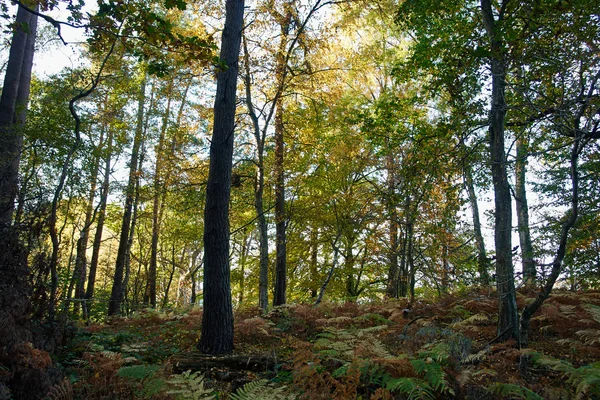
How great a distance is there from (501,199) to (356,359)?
10.6 ft

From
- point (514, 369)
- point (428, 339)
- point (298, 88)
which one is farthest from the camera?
point (298, 88)

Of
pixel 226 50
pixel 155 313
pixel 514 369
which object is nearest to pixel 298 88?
pixel 226 50

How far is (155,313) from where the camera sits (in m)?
9.07

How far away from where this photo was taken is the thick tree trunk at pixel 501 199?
5262 mm

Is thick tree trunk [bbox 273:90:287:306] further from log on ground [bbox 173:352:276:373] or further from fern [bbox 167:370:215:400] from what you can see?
fern [bbox 167:370:215:400]

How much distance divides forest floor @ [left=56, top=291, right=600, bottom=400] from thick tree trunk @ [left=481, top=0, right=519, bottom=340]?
1.31 feet

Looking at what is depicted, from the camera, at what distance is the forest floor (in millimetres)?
3537

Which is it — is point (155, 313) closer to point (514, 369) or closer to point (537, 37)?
point (514, 369)

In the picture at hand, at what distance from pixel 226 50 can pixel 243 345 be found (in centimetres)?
496

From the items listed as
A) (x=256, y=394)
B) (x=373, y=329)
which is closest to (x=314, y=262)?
(x=373, y=329)

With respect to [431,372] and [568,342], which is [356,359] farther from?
[568,342]

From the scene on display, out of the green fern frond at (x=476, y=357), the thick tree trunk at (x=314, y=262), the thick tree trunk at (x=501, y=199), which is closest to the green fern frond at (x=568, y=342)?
the thick tree trunk at (x=501, y=199)

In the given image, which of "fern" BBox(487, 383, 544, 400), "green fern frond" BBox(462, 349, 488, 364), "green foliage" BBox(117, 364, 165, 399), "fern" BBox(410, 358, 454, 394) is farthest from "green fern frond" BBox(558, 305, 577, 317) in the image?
"green foliage" BBox(117, 364, 165, 399)

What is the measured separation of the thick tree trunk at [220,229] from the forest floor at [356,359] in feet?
1.35
